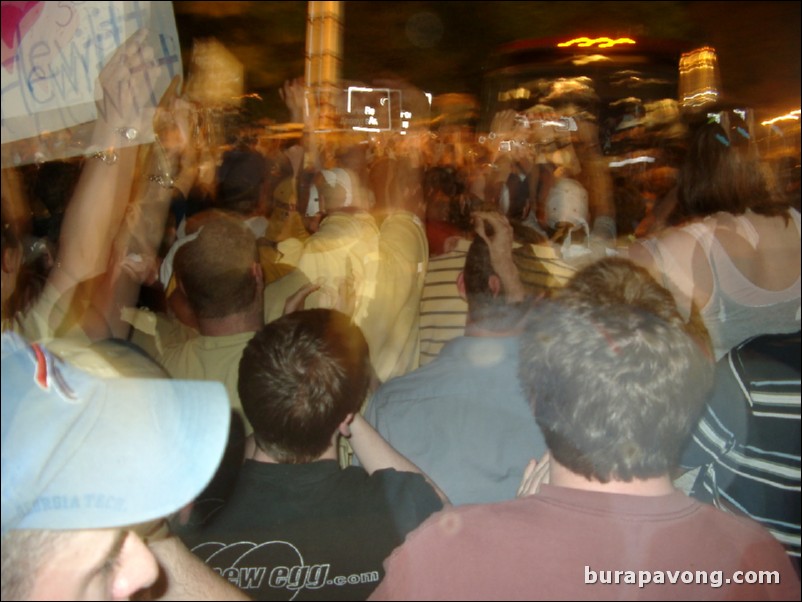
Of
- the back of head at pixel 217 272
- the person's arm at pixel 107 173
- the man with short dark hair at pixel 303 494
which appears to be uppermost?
the person's arm at pixel 107 173

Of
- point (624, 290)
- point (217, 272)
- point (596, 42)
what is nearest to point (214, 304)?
point (217, 272)

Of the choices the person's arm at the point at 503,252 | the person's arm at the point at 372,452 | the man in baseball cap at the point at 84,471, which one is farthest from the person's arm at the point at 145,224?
the person's arm at the point at 503,252

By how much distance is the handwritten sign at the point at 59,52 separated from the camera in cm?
105

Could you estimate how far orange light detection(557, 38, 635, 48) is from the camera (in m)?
2.21

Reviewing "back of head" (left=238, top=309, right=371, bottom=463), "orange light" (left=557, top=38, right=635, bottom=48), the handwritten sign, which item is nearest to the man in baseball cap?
the handwritten sign

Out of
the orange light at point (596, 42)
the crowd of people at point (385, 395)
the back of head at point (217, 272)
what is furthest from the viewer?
the orange light at point (596, 42)

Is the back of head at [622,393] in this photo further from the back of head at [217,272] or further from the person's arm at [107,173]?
the back of head at [217,272]

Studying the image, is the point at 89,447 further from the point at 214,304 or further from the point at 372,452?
the point at 214,304

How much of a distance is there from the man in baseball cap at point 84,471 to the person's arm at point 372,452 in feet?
2.28

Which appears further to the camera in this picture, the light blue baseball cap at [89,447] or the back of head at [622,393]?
the back of head at [622,393]

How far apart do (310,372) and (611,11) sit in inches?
41.3

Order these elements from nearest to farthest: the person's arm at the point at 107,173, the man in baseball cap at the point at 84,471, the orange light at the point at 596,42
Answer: the man in baseball cap at the point at 84,471
the person's arm at the point at 107,173
the orange light at the point at 596,42

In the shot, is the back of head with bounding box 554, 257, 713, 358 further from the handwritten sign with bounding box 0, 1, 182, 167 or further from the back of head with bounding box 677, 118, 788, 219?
the handwritten sign with bounding box 0, 1, 182, 167

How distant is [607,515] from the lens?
3.61 feet
